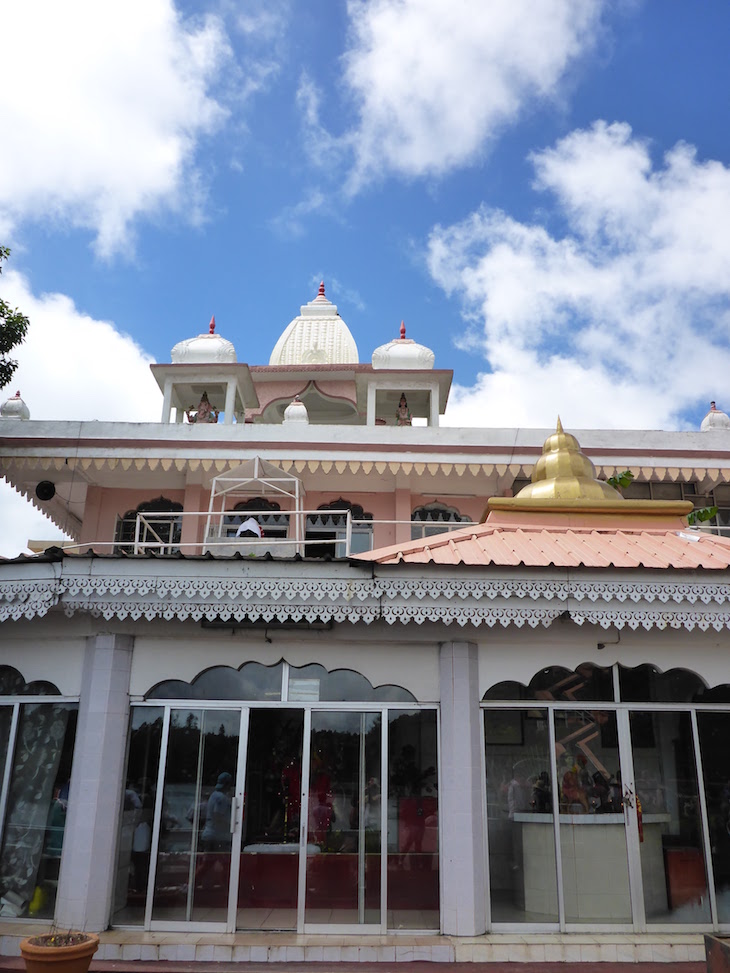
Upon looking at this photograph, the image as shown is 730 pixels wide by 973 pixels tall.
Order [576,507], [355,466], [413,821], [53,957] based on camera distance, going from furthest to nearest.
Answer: [355,466], [576,507], [413,821], [53,957]

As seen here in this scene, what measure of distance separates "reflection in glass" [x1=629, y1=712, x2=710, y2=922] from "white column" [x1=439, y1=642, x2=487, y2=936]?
5.59ft

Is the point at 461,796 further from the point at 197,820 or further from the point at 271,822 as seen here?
the point at 197,820

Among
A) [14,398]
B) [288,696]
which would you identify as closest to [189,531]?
[14,398]

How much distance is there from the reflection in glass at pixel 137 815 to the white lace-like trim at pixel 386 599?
131 centimetres

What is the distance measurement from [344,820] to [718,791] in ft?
12.9

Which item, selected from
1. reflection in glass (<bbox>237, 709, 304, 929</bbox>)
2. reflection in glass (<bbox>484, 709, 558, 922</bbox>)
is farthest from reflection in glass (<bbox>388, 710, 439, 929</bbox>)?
reflection in glass (<bbox>237, 709, 304, 929</bbox>)

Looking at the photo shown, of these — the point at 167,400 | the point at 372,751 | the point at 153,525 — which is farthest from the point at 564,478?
the point at 167,400

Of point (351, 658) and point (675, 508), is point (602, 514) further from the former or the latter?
point (351, 658)

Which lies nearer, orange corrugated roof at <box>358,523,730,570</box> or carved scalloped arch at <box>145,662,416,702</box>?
orange corrugated roof at <box>358,523,730,570</box>

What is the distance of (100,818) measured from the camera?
7.96 metres

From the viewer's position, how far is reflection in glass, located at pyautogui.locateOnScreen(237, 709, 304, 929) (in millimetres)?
7930

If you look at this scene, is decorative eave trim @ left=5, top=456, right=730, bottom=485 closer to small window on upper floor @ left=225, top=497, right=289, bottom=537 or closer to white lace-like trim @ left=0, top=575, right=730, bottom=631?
small window on upper floor @ left=225, top=497, right=289, bottom=537

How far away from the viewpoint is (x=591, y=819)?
8.15m

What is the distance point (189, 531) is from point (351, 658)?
24.3ft
